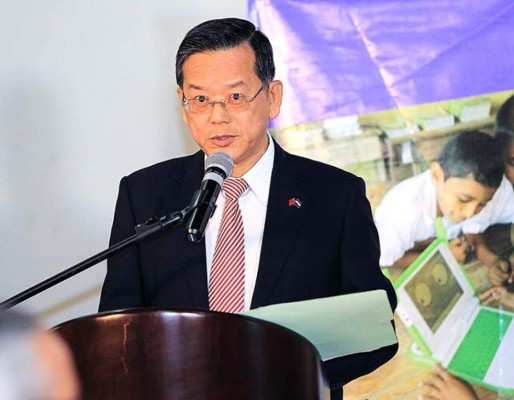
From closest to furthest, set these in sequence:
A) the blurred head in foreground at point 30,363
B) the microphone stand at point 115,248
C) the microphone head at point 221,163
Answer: the blurred head in foreground at point 30,363, the microphone stand at point 115,248, the microphone head at point 221,163

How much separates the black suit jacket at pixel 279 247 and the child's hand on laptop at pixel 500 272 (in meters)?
0.81

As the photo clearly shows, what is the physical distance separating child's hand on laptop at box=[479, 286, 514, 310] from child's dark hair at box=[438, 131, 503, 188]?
30 cm

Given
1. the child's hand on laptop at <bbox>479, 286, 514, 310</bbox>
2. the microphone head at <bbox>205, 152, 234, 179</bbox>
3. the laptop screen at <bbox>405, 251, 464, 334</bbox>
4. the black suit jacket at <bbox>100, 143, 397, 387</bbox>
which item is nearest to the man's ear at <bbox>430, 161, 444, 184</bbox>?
the laptop screen at <bbox>405, 251, 464, 334</bbox>

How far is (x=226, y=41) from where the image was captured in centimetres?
201

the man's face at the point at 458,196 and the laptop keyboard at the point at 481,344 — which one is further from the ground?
the man's face at the point at 458,196

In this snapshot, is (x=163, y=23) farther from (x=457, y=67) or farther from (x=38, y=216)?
(x=457, y=67)

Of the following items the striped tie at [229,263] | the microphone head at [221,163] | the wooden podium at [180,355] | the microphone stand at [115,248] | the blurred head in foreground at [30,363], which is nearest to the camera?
the blurred head in foreground at [30,363]

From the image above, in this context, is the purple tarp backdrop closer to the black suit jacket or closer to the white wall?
the white wall

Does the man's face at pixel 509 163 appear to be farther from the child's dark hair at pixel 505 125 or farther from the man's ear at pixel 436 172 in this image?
the man's ear at pixel 436 172

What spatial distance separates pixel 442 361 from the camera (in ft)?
9.10

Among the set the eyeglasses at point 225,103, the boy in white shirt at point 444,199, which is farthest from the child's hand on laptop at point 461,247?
the eyeglasses at point 225,103

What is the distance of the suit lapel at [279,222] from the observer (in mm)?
1936

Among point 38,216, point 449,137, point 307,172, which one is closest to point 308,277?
point 307,172

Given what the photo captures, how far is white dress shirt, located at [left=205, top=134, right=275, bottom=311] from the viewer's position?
2.00 m
